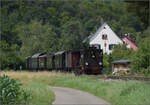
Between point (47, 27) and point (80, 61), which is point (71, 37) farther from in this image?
point (80, 61)

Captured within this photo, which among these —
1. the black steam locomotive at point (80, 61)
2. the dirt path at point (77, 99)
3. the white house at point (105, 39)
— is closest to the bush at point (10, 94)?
the dirt path at point (77, 99)

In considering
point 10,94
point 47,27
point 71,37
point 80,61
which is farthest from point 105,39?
point 10,94

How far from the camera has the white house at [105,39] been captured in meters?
41.8

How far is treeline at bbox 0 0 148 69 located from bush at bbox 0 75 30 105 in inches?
845

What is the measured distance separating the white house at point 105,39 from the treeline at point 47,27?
106 cm

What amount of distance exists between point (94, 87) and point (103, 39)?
28.2 m

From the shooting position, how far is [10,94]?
1102 cm

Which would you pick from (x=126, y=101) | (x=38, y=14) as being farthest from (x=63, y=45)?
(x=126, y=101)

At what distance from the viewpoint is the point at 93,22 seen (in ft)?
160

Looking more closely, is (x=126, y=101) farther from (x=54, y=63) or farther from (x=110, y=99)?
(x=54, y=63)

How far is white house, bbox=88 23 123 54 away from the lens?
41797 mm

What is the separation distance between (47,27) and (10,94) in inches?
1328

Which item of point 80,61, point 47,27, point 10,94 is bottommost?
point 10,94

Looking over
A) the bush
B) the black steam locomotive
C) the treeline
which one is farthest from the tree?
the bush
